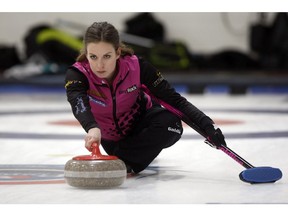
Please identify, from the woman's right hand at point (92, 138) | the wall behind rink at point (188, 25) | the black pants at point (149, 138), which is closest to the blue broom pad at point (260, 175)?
the black pants at point (149, 138)

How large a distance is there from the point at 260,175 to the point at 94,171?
74 centimetres

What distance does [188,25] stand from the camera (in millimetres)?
12281

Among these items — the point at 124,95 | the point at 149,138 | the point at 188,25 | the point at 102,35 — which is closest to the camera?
the point at 102,35

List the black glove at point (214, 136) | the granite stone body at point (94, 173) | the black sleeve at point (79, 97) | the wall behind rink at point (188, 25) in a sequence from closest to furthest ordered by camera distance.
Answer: the granite stone body at point (94, 173)
the black sleeve at point (79, 97)
the black glove at point (214, 136)
the wall behind rink at point (188, 25)

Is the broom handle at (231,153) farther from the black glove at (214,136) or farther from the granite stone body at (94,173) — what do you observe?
the granite stone body at (94,173)

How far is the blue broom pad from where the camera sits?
10.5 feet

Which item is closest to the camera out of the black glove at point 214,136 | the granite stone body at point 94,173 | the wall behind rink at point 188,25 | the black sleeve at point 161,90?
the granite stone body at point 94,173

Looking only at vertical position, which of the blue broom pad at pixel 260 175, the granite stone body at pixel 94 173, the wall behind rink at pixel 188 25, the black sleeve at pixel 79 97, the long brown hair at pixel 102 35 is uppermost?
the wall behind rink at pixel 188 25

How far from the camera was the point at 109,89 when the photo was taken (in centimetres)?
339

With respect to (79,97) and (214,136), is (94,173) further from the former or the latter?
(214,136)

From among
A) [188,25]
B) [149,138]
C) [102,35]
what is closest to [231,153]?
[149,138]

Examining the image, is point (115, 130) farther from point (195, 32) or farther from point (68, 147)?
point (195, 32)

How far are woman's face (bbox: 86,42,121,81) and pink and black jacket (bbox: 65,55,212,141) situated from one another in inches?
4.3

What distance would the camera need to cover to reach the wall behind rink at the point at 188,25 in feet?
39.7
